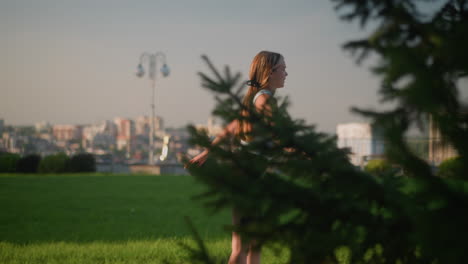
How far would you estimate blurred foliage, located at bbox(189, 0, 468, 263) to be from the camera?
818 mm

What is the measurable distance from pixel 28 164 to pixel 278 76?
81.9ft

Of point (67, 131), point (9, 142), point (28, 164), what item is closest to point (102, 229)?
point (28, 164)

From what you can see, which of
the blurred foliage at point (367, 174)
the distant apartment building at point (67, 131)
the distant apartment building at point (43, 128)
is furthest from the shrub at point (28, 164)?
the distant apartment building at point (67, 131)

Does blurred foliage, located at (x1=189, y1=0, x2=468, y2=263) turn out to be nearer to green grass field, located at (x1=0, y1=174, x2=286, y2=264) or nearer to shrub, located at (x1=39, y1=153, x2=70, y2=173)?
green grass field, located at (x1=0, y1=174, x2=286, y2=264)

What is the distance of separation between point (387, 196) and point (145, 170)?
26634 mm

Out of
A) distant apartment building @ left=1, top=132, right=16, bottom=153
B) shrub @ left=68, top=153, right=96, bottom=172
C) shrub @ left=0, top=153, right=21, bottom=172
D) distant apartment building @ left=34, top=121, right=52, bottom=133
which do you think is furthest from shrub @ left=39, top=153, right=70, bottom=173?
distant apartment building @ left=34, top=121, right=52, bottom=133

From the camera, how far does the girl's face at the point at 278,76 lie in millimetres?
3205

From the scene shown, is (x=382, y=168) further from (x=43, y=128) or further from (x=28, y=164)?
(x=43, y=128)

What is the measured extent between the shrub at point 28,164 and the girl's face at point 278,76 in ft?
80.5

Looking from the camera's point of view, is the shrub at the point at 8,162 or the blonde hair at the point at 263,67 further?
the shrub at the point at 8,162

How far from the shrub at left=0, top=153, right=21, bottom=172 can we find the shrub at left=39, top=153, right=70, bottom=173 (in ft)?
6.44

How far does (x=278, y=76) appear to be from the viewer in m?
3.23

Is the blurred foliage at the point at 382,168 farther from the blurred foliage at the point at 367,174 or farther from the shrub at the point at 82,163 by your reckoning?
the shrub at the point at 82,163

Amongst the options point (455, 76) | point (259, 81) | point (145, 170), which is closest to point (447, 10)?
point (455, 76)
